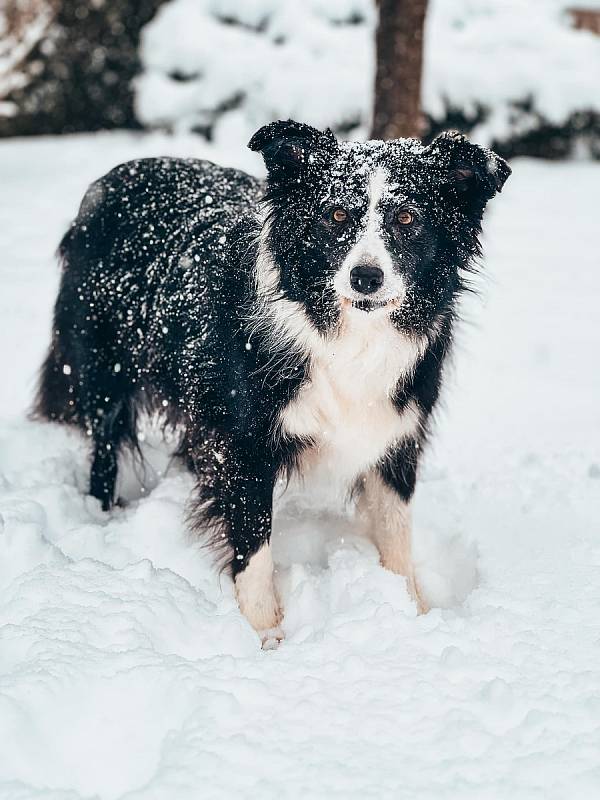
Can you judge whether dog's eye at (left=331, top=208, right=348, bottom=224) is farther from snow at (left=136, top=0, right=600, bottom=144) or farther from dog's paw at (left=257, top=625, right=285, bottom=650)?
snow at (left=136, top=0, right=600, bottom=144)

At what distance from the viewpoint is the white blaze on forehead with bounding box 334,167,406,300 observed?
8.98ft

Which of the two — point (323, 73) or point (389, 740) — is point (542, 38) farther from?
point (389, 740)

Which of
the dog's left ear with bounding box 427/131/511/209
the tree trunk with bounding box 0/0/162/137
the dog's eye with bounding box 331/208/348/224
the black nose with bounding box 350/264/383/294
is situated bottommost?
the tree trunk with bounding box 0/0/162/137

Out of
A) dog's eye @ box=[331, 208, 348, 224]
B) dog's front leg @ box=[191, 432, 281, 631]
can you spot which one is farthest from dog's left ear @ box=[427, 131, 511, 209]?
dog's front leg @ box=[191, 432, 281, 631]

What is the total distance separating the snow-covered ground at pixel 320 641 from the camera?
2.12m

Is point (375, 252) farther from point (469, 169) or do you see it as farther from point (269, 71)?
point (269, 71)

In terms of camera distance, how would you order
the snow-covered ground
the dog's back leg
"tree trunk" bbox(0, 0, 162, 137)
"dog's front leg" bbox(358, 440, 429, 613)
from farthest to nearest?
"tree trunk" bbox(0, 0, 162, 137) < the dog's back leg < "dog's front leg" bbox(358, 440, 429, 613) < the snow-covered ground

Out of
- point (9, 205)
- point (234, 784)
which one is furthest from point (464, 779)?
point (9, 205)

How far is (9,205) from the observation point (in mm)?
8016

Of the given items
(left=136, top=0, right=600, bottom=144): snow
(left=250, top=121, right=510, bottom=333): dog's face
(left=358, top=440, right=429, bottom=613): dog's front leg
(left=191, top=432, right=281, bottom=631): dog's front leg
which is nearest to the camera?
(left=250, top=121, right=510, bottom=333): dog's face

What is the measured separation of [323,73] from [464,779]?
28.1 ft

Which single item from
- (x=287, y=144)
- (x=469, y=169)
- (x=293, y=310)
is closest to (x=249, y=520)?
(x=293, y=310)

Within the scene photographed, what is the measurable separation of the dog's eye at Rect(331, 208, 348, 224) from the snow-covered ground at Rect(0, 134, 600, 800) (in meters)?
0.63

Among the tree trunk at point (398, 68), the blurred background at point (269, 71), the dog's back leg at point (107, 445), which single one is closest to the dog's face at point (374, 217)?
the dog's back leg at point (107, 445)
